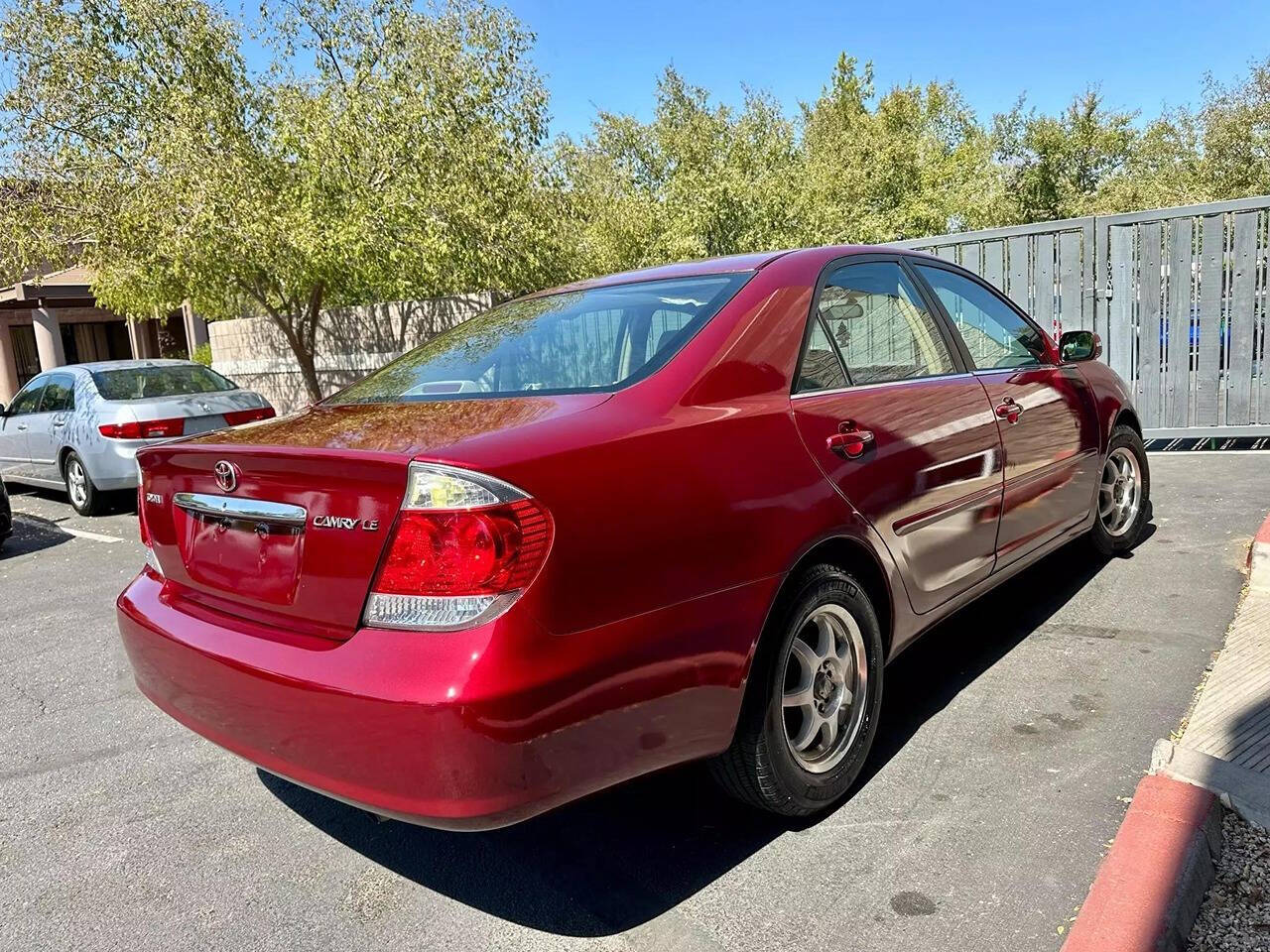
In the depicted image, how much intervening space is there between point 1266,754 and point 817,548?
1.52 metres

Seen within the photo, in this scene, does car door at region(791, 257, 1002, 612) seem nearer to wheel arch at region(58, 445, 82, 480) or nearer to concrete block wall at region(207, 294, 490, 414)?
wheel arch at region(58, 445, 82, 480)

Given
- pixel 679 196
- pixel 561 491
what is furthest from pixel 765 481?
pixel 679 196

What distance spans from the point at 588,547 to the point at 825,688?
110cm

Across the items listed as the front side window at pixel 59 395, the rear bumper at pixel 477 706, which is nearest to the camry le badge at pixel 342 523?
the rear bumper at pixel 477 706

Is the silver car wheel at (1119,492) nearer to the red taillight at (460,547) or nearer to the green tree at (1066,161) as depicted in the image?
the red taillight at (460,547)

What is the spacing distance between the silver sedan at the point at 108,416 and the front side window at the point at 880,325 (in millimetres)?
6735

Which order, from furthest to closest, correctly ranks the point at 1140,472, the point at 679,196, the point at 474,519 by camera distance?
the point at 679,196 < the point at 1140,472 < the point at 474,519

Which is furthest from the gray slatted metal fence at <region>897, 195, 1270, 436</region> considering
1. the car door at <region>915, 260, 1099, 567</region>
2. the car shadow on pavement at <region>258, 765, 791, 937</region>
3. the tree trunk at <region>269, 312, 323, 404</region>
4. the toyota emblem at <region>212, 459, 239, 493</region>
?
the tree trunk at <region>269, 312, 323, 404</region>

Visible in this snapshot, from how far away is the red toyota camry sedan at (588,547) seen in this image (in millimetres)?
2049

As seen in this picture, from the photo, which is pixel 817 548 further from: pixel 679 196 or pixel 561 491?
pixel 679 196

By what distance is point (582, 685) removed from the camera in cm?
210

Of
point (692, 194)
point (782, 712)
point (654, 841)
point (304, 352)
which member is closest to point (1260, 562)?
point (782, 712)

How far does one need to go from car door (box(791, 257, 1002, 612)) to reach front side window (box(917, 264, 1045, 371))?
21 centimetres

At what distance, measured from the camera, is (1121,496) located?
16.9 ft
